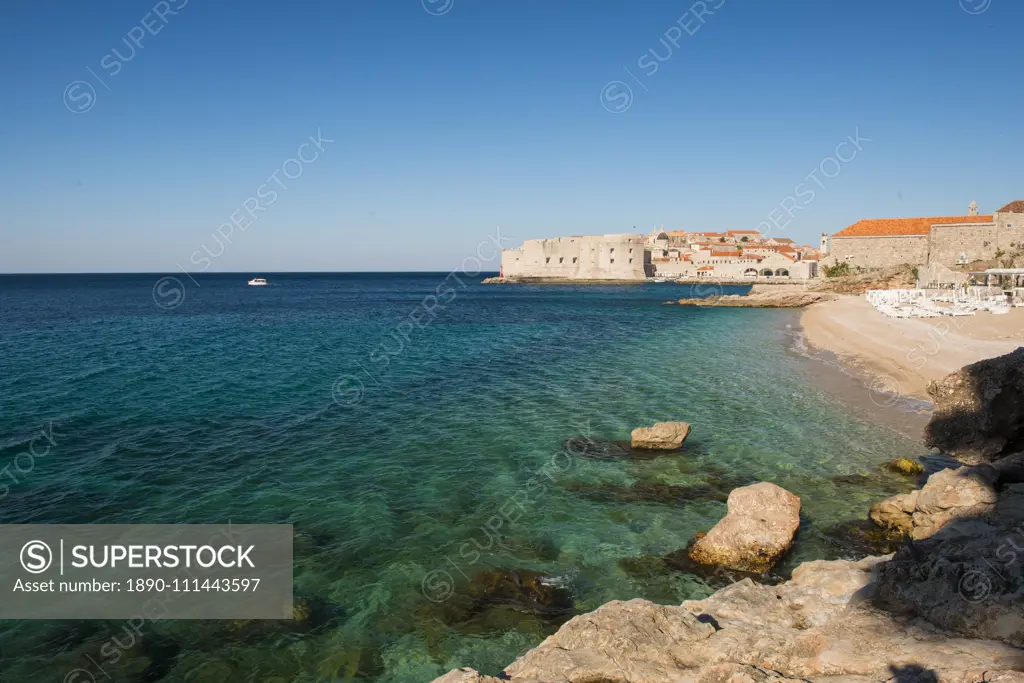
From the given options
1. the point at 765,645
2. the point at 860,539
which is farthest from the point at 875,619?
the point at 860,539

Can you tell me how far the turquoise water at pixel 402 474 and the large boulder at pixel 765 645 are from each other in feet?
Result: 4.42

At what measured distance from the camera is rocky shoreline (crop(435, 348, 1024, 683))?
3982 millimetres

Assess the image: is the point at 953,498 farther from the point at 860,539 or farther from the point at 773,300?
the point at 773,300

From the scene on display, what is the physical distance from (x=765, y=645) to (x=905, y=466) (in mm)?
8286

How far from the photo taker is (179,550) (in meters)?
8.16

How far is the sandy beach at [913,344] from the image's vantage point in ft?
59.0

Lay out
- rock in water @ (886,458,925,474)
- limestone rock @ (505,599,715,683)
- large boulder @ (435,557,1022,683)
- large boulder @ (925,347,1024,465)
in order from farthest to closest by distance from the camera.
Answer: rock in water @ (886,458,925,474) → large boulder @ (925,347,1024,465) → limestone rock @ (505,599,715,683) → large boulder @ (435,557,1022,683)

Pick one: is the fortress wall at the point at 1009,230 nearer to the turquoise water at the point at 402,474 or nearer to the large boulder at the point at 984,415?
the turquoise water at the point at 402,474

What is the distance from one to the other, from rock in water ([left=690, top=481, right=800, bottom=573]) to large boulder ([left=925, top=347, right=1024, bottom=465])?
2.11 meters

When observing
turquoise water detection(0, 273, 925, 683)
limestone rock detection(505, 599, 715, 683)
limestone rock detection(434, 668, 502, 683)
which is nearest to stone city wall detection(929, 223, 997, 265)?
turquoise water detection(0, 273, 925, 683)

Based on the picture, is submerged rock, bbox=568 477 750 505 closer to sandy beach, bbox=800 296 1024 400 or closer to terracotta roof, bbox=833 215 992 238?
sandy beach, bbox=800 296 1024 400

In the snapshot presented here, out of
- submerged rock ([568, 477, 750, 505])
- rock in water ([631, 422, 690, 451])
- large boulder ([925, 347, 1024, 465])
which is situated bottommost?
submerged rock ([568, 477, 750, 505])

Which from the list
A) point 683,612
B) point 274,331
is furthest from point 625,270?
point 683,612

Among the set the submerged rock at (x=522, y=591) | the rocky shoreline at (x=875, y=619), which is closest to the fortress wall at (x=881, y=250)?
the rocky shoreline at (x=875, y=619)
